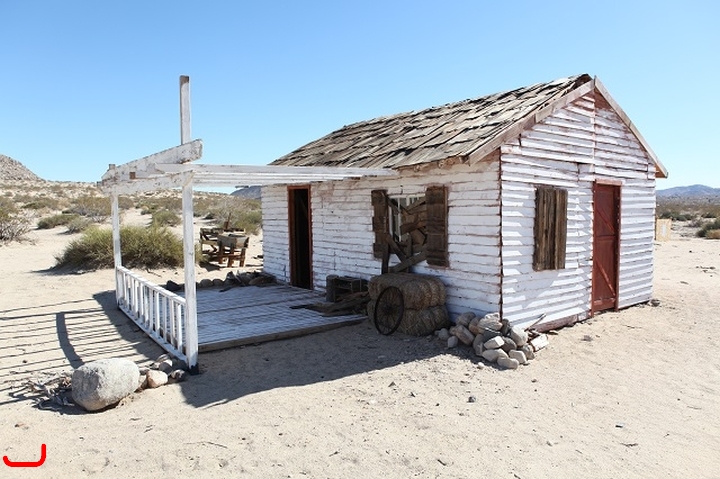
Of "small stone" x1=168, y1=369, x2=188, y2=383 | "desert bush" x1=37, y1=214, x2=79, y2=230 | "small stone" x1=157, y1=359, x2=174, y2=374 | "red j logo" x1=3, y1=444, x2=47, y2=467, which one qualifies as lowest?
"red j logo" x1=3, y1=444, x2=47, y2=467

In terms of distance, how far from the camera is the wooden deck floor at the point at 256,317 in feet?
24.3

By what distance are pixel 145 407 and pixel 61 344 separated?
3073 millimetres

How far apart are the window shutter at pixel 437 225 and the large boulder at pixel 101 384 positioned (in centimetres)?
444

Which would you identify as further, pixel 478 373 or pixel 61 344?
pixel 61 344

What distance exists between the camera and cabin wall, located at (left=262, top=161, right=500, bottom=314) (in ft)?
23.6

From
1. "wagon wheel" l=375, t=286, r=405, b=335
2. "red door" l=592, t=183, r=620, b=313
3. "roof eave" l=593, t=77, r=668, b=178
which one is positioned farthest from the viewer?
"red door" l=592, t=183, r=620, b=313

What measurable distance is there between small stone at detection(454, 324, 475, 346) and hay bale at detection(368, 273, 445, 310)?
2.10 feet

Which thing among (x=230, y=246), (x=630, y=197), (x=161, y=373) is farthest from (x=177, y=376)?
(x=230, y=246)

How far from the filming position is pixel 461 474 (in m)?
3.89

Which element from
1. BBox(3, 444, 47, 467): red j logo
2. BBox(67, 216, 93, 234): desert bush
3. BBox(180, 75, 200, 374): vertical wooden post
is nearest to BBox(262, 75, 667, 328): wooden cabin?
BBox(180, 75, 200, 374): vertical wooden post

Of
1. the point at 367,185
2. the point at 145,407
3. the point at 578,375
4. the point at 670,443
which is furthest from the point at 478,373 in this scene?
the point at 367,185

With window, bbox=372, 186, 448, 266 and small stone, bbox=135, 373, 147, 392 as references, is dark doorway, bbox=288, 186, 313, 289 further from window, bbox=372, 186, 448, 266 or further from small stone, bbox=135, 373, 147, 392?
small stone, bbox=135, 373, 147, 392

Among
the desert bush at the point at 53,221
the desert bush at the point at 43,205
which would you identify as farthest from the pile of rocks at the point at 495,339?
the desert bush at the point at 43,205

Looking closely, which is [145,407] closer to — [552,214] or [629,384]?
[629,384]
